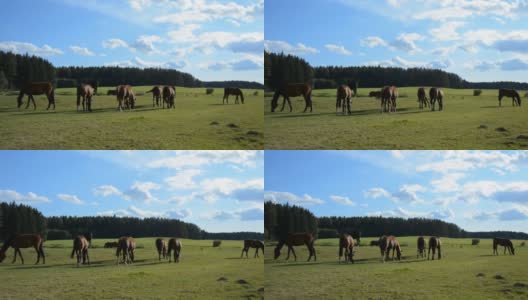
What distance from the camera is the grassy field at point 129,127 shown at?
23922 mm

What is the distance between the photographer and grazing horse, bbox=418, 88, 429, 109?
33.4 meters

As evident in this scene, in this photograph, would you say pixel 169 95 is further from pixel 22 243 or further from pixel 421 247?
pixel 421 247

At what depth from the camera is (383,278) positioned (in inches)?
854

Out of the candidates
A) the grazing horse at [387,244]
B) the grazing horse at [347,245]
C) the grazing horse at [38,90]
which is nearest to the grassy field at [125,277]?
the grazing horse at [347,245]

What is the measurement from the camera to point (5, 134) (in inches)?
966

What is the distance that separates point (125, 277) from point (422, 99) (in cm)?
2204

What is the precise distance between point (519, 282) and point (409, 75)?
14.3 m

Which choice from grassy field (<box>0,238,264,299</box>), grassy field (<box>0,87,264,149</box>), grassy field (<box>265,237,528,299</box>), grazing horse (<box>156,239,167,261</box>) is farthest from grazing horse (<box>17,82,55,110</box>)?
grassy field (<box>265,237,528,299</box>)

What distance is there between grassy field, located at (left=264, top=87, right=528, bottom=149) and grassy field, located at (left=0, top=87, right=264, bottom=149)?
1.96m

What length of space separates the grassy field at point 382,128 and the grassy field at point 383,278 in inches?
180

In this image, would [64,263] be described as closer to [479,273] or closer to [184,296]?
[184,296]

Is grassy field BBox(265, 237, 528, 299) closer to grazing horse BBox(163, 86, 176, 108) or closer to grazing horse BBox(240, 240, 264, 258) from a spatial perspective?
grazing horse BBox(240, 240, 264, 258)

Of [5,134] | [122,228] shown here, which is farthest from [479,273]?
[5,134]

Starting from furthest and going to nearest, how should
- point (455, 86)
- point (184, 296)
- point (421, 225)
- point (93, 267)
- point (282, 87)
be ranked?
point (455, 86), point (93, 267), point (421, 225), point (282, 87), point (184, 296)
